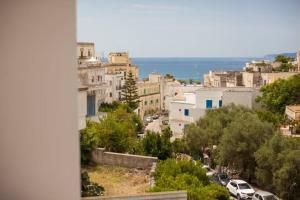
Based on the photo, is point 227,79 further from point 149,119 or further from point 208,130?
point 208,130

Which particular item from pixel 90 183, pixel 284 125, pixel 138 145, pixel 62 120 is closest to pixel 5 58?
pixel 62 120

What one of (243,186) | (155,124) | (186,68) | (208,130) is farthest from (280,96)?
(186,68)

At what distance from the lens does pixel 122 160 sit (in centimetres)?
481

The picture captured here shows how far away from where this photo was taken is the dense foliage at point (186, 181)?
3.58m

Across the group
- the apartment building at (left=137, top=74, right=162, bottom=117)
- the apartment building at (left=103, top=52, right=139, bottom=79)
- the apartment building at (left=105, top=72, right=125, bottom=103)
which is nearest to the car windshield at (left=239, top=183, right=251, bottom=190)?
the apartment building at (left=105, top=72, right=125, bottom=103)

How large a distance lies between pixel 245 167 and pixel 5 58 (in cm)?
569

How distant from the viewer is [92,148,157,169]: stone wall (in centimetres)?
476

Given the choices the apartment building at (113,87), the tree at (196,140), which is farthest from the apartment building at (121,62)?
the tree at (196,140)

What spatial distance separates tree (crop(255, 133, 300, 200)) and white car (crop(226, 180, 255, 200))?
0.28m

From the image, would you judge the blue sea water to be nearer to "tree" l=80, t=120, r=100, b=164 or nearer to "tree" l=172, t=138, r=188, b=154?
"tree" l=172, t=138, r=188, b=154

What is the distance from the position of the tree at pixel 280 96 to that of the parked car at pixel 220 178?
4389 millimetres

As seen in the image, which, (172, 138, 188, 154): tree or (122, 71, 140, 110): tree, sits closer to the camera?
(172, 138, 188, 154): tree

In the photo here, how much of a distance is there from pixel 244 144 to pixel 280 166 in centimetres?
90

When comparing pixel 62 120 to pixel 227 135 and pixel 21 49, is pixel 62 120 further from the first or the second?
pixel 227 135
